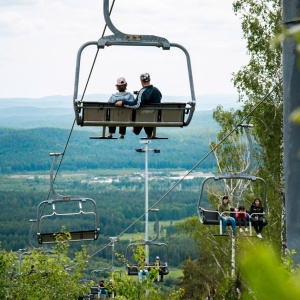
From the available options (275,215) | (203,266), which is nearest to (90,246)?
(203,266)

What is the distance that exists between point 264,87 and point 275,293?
29410mm

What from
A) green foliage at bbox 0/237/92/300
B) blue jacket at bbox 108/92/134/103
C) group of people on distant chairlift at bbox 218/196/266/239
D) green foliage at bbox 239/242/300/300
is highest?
green foliage at bbox 239/242/300/300

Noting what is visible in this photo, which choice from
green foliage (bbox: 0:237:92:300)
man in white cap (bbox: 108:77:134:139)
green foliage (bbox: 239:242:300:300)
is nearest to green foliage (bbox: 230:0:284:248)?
green foliage (bbox: 0:237:92:300)

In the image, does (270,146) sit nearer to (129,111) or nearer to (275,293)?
(129,111)

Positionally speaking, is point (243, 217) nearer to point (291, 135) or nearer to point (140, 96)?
point (140, 96)

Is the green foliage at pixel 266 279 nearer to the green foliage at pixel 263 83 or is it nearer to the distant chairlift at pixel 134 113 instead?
the distant chairlift at pixel 134 113

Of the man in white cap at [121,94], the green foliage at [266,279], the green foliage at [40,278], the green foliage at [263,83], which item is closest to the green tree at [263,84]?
the green foliage at [263,83]

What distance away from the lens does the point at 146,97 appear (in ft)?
31.3

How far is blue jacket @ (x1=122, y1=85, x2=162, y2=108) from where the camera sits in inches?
368

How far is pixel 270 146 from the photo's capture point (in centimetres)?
2970

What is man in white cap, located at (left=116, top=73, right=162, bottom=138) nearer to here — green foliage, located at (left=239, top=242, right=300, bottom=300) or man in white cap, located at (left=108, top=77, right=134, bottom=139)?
man in white cap, located at (left=108, top=77, right=134, bottom=139)

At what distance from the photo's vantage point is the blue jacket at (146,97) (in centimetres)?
934

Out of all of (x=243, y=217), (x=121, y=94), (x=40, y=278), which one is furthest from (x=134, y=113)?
(x=40, y=278)

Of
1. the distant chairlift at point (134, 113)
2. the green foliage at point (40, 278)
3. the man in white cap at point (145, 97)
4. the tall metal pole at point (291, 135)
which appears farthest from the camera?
the green foliage at point (40, 278)
